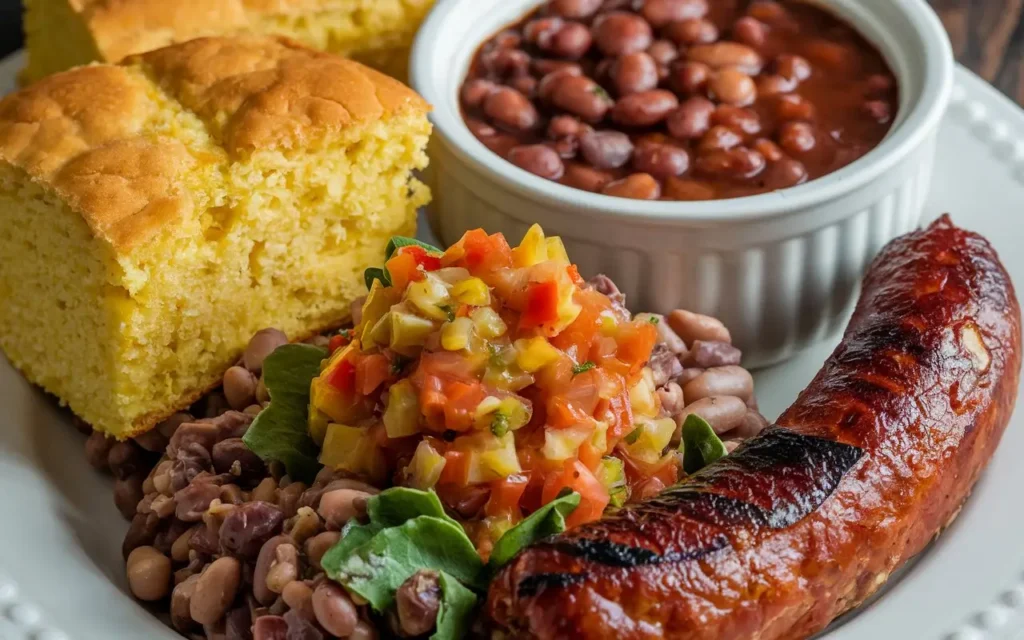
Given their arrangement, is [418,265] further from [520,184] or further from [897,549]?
[897,549]

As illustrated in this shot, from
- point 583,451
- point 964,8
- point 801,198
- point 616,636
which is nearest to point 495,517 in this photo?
point 583,451

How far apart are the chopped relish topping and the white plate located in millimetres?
554

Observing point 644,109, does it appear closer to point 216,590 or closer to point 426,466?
point 426,466

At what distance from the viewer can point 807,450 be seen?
7.91 ft

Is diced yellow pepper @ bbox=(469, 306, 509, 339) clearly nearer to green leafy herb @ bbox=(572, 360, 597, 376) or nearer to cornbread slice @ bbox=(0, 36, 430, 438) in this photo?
green leafy herb @ bbox=(572, 360, 597, 376)

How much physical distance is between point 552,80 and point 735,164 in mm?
594

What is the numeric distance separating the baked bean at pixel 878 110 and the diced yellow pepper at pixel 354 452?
1791 mm

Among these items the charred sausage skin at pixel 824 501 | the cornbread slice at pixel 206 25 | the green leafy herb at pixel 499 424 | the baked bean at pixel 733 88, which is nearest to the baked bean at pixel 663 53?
the baked bean at pixel 733 88

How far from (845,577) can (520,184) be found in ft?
4.41

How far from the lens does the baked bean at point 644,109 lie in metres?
3.48

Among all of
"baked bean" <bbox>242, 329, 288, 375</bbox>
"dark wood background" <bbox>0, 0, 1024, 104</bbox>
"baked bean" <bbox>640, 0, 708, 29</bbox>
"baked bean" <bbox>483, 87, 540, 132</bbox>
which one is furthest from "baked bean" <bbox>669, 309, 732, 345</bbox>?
"dark wood background" <bbox>0, 0, 1024, 104</bbox>

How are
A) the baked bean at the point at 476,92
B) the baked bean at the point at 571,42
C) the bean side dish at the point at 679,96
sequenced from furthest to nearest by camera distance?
the baked bean at the point at 571,42
the baked bean at the point at 476,92
the bean side dish at the point at 679,96

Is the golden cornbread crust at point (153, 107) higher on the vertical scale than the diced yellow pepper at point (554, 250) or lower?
higher

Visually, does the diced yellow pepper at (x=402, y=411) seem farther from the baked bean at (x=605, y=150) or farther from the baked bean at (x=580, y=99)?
the baked bean at (x=580, y=99)
